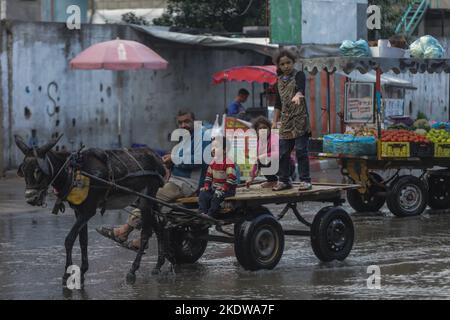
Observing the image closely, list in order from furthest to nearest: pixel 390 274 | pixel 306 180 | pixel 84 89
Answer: pixel 84 89, pixel 306 180, pixel 390 274

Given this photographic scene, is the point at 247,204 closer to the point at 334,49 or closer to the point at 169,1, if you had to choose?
the point at 334,49

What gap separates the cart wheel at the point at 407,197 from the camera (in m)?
15.7

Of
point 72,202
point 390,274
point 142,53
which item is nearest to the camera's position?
→ point 72,202

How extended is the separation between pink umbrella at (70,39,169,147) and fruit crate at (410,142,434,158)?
21.8ft

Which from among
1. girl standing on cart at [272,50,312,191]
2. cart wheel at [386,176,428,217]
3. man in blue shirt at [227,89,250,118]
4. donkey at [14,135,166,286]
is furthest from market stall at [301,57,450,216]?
donkey at [14,135,166,286]

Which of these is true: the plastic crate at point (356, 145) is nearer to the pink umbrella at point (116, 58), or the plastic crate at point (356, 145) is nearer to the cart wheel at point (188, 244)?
the cart wheel at point (188, 244)

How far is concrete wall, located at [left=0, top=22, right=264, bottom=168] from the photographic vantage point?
20969mm

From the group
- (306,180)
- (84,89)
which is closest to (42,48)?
(84,89)

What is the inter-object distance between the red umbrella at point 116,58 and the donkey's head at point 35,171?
35.0 feet

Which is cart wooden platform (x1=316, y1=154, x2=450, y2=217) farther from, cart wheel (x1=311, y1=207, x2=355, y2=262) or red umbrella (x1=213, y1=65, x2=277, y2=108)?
red umbrella (x1=213, y1=65, x2=277, y2=108)

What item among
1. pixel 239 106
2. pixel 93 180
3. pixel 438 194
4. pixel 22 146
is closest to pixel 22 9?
pixel 239 106

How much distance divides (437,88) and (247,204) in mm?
19908

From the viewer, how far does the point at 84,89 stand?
72.8 ft

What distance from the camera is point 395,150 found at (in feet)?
50.8
